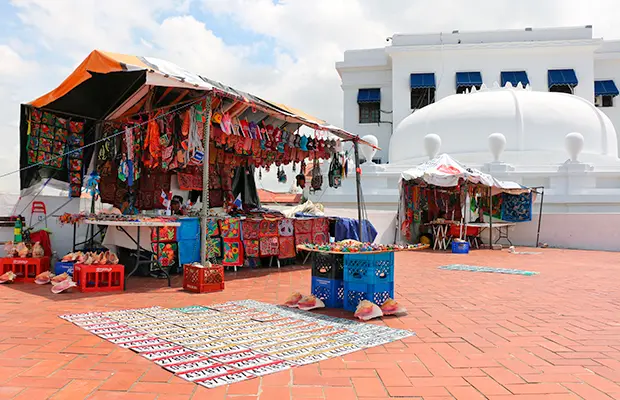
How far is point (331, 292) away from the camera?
191 inches

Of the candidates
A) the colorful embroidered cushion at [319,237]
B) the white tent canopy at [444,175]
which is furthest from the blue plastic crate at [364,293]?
the white tent canopy at [444,175]

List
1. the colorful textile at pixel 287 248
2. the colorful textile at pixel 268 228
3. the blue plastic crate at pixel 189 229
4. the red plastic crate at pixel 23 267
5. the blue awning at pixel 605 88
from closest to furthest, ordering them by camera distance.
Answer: the red plastic crate at pixel 23 267 → the blue plastic crate at pixel 189 229 → the colorful textile at pixel 268 228 → the colorful textile at pixel 287 248 → the blue awning at pixel 605 88

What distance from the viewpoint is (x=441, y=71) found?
84.3 feet

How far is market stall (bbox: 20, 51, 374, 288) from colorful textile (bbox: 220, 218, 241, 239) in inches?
0.6

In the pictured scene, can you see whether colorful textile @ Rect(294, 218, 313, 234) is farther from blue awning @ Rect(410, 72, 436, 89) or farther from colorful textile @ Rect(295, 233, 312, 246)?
blue awning @ Rect(410, 72, 436, 89)

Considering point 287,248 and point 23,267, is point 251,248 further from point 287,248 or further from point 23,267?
point 23,267


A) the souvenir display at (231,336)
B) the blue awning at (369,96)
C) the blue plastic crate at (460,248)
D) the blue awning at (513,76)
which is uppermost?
the blue awning at (513,76)

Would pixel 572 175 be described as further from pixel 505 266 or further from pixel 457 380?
pixel 457 380

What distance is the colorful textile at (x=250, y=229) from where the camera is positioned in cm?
764

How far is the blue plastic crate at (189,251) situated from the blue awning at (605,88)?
85.8 ft

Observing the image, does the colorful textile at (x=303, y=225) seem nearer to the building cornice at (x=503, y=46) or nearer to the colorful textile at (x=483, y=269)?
the colorful textile at (x=483, y=269)

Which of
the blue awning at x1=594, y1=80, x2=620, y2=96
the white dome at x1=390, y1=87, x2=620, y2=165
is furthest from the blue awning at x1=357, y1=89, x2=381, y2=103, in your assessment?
the blue awning at x1=594, y1=80, x2=620, y2=96

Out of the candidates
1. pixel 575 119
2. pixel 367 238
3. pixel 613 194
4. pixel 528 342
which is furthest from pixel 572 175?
pixel 528 342

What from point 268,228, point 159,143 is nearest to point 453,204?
point 268,228
